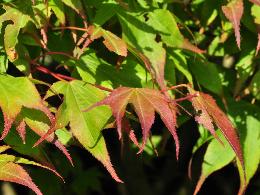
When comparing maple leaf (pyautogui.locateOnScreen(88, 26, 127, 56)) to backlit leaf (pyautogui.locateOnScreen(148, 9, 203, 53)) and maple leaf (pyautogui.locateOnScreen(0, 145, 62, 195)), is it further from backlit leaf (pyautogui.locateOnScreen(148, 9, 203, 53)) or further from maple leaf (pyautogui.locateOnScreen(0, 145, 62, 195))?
maple leaf (pyautogui.locateOnScreen(0, 145, 62, 195))

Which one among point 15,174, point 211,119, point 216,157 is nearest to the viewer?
point 15,174

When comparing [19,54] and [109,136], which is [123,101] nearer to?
[19,54]

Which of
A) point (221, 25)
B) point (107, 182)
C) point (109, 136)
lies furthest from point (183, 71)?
point (107, 182)

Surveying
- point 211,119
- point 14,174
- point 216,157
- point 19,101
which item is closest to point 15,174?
point 14,174

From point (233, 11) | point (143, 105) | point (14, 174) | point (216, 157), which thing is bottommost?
point (216, 157)

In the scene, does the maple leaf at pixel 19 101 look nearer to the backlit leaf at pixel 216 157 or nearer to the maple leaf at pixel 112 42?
the maple leaf at pixel 112 42

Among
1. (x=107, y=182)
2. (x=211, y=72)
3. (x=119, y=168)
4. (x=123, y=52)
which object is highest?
(x=123, y=52)

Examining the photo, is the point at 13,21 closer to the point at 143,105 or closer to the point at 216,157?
the point at 143,105

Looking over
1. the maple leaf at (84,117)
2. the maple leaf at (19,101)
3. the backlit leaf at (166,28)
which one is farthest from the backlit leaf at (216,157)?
the maple leaf at (19,101)
